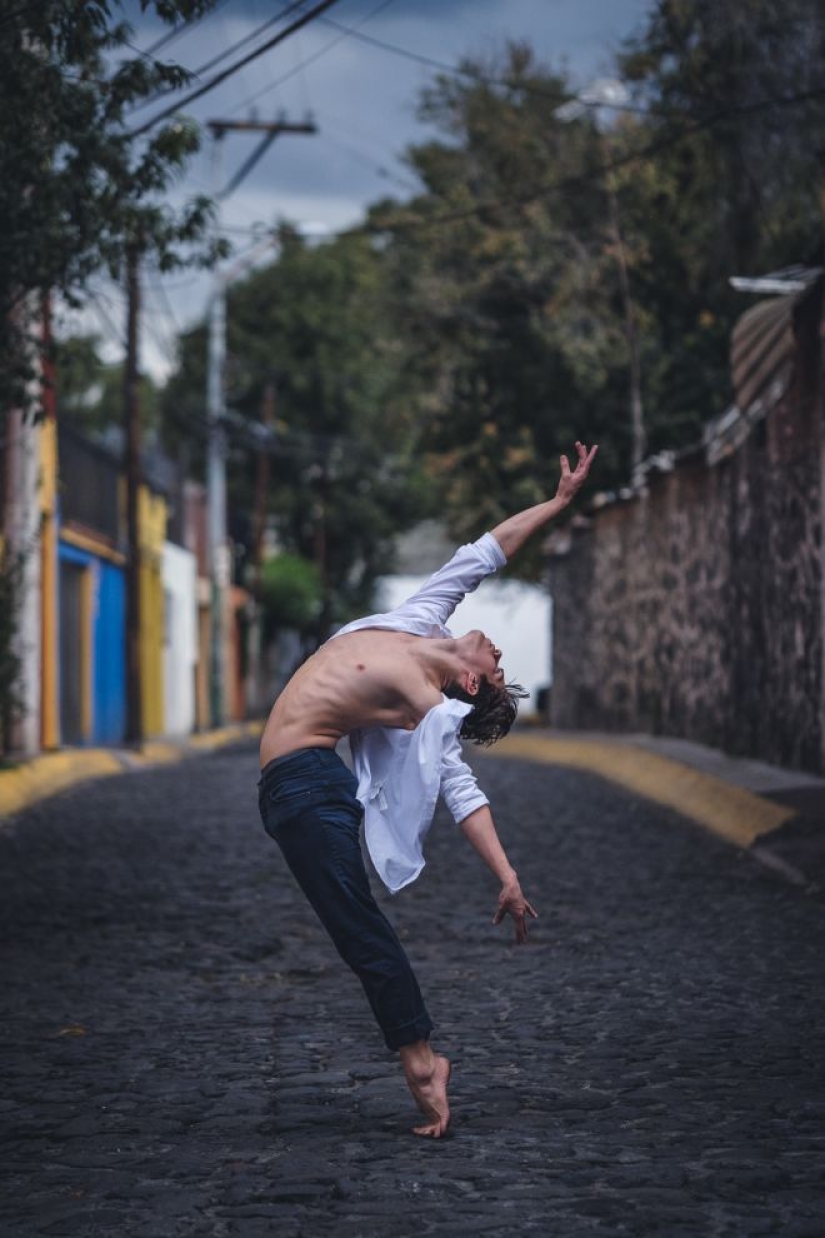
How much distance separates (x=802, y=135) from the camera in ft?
75.6

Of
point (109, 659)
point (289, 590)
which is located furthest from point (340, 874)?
point (289, 590)

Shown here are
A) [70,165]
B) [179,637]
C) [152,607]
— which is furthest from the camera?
[179,637]

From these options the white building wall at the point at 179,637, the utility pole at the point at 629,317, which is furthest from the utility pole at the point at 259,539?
the utility pole at the point at 629,317

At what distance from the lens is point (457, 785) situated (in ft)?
18.8

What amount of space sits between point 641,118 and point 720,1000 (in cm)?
2210

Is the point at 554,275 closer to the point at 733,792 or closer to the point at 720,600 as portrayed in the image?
the point at 720,600

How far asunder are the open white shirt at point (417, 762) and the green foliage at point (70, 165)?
6.40 meters

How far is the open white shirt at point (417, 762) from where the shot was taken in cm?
571

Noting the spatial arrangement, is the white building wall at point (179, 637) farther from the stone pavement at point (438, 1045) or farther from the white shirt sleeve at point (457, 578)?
the white shirt sleeve at point (457, 578)

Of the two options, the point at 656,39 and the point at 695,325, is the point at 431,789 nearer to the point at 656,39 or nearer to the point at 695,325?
the point at 656,39

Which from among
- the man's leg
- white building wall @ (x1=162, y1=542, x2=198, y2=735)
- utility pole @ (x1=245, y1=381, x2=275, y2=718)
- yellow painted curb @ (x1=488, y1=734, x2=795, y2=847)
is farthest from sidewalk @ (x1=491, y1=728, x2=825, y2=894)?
utility pole @ (x1=245, y1=381, x2=275, y2=718)

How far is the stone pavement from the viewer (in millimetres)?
4891

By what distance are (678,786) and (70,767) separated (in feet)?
26.5

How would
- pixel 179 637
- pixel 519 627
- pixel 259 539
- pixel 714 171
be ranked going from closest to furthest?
pixel 714 171, pixel 179 637, pixel 259 539, pixel 519 627
